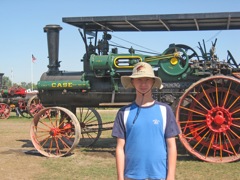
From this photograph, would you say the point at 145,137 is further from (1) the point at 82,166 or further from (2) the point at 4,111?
(2) the point at 4,111

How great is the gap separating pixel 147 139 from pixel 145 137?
0.8 inches

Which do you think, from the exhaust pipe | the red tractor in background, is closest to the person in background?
the exhaust pipe

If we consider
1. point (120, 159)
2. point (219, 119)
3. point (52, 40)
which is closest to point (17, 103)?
point (52, 40)

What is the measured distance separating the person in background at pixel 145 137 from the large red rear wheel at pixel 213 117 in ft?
14.5

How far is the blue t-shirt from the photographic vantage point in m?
2.89

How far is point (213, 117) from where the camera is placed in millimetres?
7316

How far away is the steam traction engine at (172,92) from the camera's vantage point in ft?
24.0

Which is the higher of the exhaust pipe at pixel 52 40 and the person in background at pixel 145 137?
the exhaust pipe at pixel 52 40

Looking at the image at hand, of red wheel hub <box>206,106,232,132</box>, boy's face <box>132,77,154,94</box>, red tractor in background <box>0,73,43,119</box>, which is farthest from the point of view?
red tractor in background <box>0,73,43,119</box>

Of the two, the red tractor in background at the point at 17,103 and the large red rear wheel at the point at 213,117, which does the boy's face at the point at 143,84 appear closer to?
the large red rear wheel at the point at 213,117

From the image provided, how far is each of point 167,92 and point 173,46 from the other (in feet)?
3.19

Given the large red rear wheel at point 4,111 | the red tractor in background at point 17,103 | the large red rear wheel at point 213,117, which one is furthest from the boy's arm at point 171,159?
the large red rear wheel at point 4,111

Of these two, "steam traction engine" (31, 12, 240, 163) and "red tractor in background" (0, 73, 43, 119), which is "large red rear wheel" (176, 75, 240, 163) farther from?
"red tractor in background" (0, 73, 43, 119)

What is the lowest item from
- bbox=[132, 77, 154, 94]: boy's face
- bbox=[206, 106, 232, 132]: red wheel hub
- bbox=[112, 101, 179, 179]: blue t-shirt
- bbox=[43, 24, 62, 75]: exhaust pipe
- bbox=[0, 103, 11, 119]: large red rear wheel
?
bbox=[0, 103, 11, 119]: large red rear wheel
